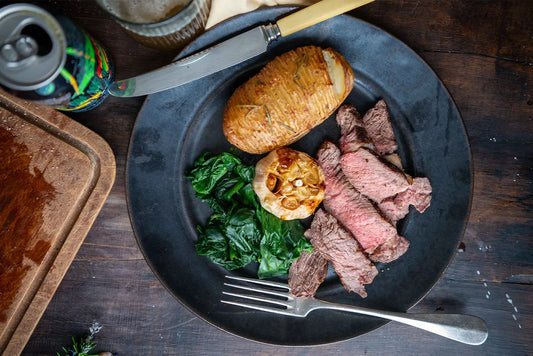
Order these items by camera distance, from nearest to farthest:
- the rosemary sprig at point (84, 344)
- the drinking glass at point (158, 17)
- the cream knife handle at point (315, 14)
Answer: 1. the drinking glass at point (158, 17)
2. the cream knife handle at point (315, 14)
3. the rosemary sprig at point (84, 344)

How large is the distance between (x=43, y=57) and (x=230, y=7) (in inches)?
41.0

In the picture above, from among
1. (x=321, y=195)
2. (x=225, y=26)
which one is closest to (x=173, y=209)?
(x=321, y=195)

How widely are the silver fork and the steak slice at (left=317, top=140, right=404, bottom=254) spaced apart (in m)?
0.40

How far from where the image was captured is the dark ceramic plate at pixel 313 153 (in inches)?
83.3

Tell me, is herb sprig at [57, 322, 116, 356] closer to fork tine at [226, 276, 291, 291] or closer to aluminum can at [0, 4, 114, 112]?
fork tine at [226, 276, 291, 291]

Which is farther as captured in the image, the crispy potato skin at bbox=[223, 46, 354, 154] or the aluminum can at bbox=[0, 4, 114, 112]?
the crispy potato skin at bbox=[223, 46, 354, 154]

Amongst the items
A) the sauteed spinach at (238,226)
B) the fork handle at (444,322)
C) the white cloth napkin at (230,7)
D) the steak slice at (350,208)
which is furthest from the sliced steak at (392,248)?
the white cloth napkin at (230,7)

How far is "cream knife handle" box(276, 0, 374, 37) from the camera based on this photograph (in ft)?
6.36

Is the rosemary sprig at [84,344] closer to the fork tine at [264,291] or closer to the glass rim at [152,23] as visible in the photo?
the fork tine at [264,291]

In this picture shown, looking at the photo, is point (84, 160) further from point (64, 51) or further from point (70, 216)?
point (64, 51)

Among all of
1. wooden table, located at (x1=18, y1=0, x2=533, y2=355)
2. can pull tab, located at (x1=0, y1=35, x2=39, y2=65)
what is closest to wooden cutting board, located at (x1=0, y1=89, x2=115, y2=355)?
wooden table, located at (x1=18, y1=0, x2=533, y2=355)

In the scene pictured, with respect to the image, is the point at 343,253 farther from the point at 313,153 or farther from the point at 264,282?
the point at 313,153

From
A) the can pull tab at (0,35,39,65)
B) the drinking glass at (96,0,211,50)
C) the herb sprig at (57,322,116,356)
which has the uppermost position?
the can pull tab at (0,35,39,65)

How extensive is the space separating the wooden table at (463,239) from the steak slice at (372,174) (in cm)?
64
